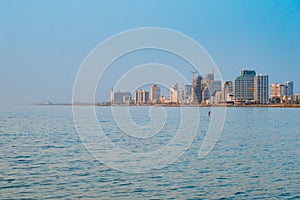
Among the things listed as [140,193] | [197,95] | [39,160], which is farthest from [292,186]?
[197,95]

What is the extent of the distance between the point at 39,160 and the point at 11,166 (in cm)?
196

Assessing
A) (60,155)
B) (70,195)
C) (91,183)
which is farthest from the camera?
(60,155)

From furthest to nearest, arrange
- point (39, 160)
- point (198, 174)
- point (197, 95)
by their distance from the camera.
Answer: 1. point (197, 95)
2. point (39, 160)
3. point (198, 174)

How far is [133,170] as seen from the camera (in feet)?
63.0

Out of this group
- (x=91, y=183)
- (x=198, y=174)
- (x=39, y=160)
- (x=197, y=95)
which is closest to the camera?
(x=91, y=183)

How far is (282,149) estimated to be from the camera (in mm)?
28047

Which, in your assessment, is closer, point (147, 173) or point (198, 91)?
point (147, 173)

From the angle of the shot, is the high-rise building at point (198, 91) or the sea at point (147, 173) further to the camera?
the high-rise building at point (198, 91)

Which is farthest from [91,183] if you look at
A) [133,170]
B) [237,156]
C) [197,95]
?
[197,95]

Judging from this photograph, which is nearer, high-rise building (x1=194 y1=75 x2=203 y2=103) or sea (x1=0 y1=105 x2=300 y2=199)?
sea (x1=0 y1=105 x2=300 y2=199)

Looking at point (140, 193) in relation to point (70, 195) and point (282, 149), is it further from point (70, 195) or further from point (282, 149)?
point (282, 149)

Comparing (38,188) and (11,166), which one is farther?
(11,166)

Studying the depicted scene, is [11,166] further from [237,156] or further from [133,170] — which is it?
[237,156]

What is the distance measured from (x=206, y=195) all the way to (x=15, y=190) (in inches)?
247
